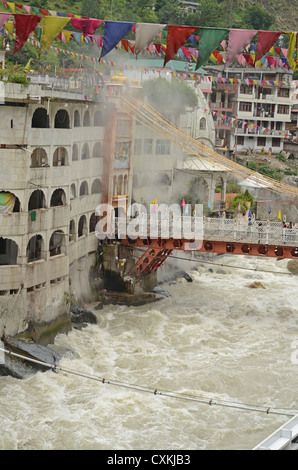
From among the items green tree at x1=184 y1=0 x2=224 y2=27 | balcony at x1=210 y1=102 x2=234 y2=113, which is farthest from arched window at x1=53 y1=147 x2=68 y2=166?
green tree at x1=184 y1=0 x2=224 y2=27

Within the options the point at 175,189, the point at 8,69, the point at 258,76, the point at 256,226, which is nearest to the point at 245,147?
the point at 258,76

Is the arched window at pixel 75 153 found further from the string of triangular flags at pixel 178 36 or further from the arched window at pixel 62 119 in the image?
the string of triangular flags at pixel 178 36

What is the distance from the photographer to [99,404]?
36.8 m

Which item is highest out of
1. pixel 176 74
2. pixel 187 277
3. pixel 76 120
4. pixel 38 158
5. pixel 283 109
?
pixel 176 74

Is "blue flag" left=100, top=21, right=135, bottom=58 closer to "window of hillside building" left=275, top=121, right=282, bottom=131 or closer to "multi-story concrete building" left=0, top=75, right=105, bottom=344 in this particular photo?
"multi-story concrete building" left=0, top=75, right=105, bottom=344

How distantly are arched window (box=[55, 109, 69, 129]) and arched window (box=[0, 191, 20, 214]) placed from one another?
666 cm

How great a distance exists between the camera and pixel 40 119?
4538cm

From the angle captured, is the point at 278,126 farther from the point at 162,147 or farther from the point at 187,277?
the point at 187,277

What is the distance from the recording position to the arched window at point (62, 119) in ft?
155

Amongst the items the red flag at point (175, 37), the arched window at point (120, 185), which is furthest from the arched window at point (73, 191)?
the red flag at point (175, 37)

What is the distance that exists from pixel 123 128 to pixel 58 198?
1009cm

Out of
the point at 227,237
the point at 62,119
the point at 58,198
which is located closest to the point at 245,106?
the point at 227,237

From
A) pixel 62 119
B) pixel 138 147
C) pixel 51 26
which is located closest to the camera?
pixel 51 26

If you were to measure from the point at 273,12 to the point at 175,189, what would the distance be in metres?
81.7
